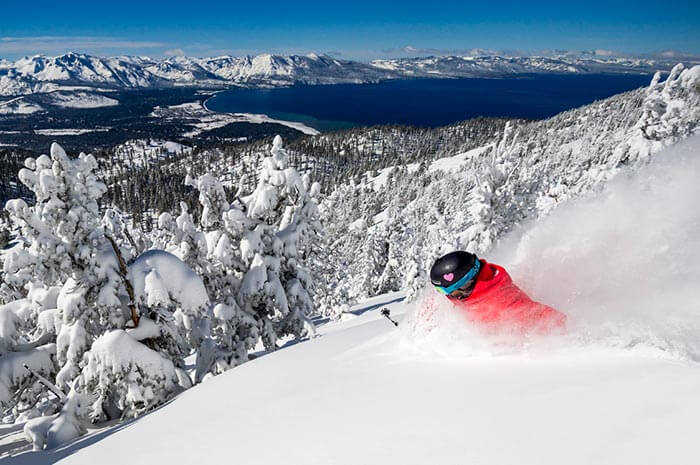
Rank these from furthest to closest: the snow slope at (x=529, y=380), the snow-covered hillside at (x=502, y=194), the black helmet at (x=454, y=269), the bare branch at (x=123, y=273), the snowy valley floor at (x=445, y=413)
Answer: the snow-covered hillside at (x=502, y=194) → the bare branch at (x=123, y=273) → the black helmet at (x=454, y=269) → the snow slope at (x=529, y=380) → the snowy valley floor at (x=445, y=413)

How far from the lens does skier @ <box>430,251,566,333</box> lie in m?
4.68

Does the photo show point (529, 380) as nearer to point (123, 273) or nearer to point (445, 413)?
point (445, 413)

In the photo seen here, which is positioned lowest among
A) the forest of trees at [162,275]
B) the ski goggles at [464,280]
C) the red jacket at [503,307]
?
the forest of trees at [162,275]

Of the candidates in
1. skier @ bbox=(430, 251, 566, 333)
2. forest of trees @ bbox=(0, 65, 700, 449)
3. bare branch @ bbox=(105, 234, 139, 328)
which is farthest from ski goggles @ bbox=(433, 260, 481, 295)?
bare branch @ bbox=(105, 234, 139, 328)

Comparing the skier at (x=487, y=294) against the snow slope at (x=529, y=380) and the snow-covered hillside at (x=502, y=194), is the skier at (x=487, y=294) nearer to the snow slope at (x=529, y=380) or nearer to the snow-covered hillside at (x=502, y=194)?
the snow slope at (x=529, y=380)

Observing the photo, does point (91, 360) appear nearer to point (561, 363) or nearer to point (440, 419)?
point (440, 419)

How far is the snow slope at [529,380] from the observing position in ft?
9.70

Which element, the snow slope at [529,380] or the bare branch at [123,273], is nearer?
the snow slope at [529,380]

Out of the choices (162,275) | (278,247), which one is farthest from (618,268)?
(278,247)

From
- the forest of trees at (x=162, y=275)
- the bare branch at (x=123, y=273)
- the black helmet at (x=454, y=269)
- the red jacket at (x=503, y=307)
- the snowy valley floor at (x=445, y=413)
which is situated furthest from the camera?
the bare branch at (x=123, y=273)

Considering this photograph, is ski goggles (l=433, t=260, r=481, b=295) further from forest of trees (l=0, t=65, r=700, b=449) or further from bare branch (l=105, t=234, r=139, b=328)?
bare branch (l=105, t=234, r=139, b=328)

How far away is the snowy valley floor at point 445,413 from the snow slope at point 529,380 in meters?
0.02

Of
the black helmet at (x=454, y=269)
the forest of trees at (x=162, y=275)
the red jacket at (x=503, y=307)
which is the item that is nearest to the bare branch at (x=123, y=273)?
the forest of trees at (x=162, y=275)

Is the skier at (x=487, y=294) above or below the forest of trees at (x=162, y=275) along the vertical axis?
above
